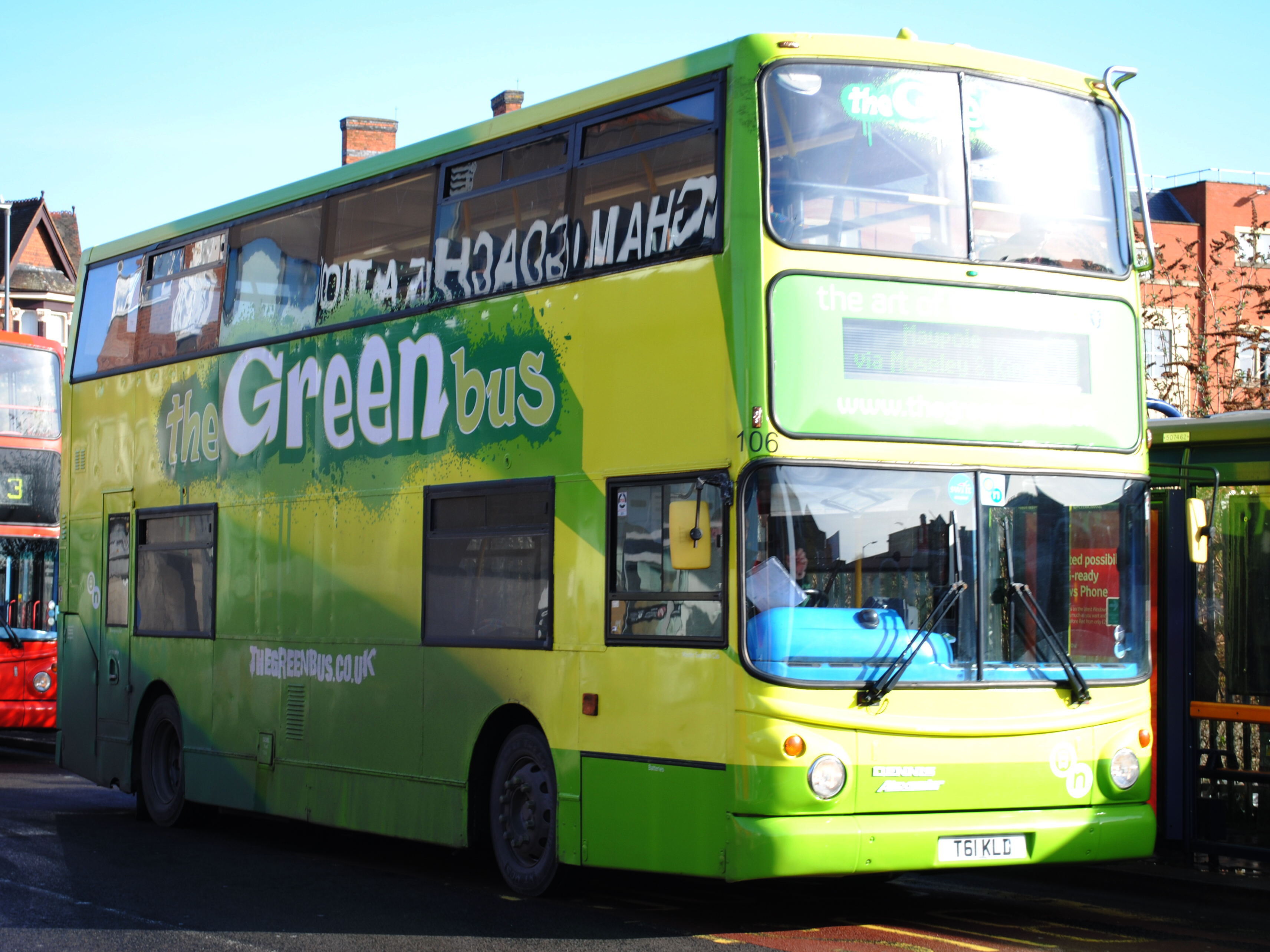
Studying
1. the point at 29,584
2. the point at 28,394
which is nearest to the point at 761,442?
the point at 29,584

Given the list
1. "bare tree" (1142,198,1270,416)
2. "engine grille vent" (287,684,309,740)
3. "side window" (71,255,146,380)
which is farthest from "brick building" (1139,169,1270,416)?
"side window" (71,255,146,380)

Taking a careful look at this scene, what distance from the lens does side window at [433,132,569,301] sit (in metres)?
10.2

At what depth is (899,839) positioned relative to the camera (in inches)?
337

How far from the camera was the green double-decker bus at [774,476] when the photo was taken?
8555mm

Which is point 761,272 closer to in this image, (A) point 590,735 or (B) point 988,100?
(B) point 988,100

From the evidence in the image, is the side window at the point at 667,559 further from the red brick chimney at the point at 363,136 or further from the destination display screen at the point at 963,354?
the red brick chimney at the point at 363,136

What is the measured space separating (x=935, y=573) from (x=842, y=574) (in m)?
0.54

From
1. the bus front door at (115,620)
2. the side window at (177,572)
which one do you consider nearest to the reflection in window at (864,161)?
the side window at (177,572)

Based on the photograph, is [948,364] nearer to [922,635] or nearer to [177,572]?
[922,635]

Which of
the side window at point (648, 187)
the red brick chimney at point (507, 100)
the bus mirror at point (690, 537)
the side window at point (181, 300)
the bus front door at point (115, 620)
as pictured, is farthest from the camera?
the red brick chimney at point (507, 100)

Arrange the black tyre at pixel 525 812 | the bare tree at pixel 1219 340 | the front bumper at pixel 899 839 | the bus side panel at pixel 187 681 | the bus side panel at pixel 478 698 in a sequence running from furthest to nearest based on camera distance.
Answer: the bare tree at pixel 1219 340 < the bus side panel at pixel 187 681 < the black tyre at pixel 525 812 < the bus side panel at pixel 478 698 < the front bumper at pixel 899 839

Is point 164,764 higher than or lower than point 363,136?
lower

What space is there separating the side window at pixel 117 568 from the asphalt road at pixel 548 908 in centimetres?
283

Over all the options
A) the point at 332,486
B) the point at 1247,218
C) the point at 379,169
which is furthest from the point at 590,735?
the point at 1247,218
